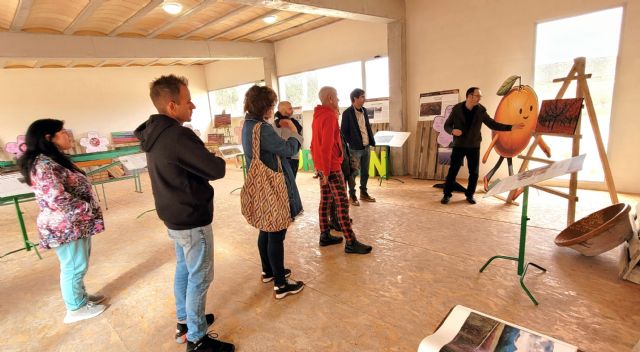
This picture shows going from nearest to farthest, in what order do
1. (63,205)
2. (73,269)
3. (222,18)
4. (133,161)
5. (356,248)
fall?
(63,205), (73,269), (356,248), (133,161), (222,18)

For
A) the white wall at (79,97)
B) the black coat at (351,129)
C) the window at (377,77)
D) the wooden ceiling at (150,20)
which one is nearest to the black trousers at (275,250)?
the black coat at (351,129)

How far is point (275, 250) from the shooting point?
7.07ft

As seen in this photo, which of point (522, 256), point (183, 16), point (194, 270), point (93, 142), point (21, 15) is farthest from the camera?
point (93, 142)

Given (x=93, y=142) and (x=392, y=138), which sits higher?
(x=93, y=142)

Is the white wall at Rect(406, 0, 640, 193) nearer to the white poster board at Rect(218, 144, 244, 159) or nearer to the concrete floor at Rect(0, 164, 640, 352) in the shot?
the concrete floor at Rect(0, 164, 640, 352)

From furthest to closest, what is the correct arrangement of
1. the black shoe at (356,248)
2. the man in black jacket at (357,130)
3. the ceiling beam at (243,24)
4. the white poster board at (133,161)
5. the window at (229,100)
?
the window at (229,100)
the ceiling beam at (243,24)
the white poster board at (133,161)
the man in black jacket at (357,130)
the black shoe at (356,248)

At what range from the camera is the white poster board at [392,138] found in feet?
17.6

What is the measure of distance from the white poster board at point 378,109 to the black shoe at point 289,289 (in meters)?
4.36

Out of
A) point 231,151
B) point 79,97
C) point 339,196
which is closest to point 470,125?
point 339,196

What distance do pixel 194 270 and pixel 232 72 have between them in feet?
29.9

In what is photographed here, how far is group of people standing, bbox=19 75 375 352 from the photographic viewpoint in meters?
1.54

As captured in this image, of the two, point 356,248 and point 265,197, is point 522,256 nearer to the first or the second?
point 356,248

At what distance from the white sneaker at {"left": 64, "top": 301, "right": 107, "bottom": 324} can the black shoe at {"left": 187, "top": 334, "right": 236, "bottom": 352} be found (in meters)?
0.96

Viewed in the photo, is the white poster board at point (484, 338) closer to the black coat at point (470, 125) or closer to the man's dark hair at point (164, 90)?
the man's dark hair at point (164, 90)
